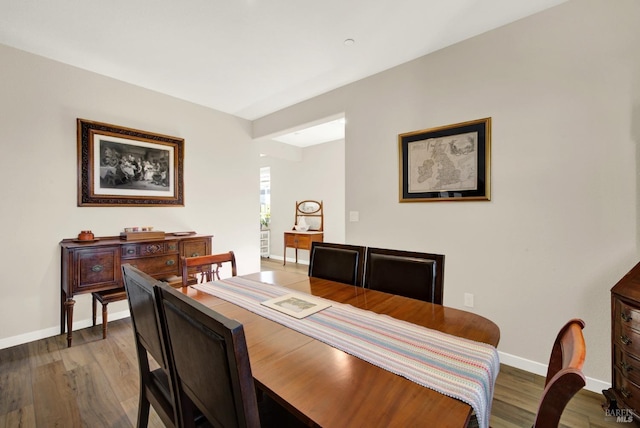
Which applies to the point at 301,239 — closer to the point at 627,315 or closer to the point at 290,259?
the point at 290,259

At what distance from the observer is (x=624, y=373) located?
1456 mm

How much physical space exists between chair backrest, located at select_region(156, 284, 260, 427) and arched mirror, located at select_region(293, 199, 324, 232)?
15.8 ft

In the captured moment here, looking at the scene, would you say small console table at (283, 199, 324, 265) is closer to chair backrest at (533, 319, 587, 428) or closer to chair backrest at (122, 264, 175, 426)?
chair backrest at (122, 264, 175, 426)

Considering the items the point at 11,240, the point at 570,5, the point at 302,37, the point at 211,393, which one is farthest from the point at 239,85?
the point at 211,393

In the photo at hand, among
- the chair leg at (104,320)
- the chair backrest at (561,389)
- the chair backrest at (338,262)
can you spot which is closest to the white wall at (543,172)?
the chair backrest at (338,262)

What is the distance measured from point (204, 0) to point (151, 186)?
2126mm

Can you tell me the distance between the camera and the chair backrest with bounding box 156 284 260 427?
616 mm

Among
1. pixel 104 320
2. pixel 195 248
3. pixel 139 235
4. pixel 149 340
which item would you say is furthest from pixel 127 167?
pixel 149 340

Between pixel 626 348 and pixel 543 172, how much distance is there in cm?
114

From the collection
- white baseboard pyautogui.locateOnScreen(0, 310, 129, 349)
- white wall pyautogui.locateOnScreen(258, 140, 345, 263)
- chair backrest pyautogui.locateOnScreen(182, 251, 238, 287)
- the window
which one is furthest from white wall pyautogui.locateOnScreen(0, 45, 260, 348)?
the window

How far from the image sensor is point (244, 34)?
220cm

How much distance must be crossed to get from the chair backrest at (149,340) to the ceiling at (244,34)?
1884mm

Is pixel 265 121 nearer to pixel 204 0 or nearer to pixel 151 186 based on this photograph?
pixel 151 186

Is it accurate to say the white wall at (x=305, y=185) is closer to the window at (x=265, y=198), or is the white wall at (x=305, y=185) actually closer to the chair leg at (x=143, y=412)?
the window at (x=265, y=198)
